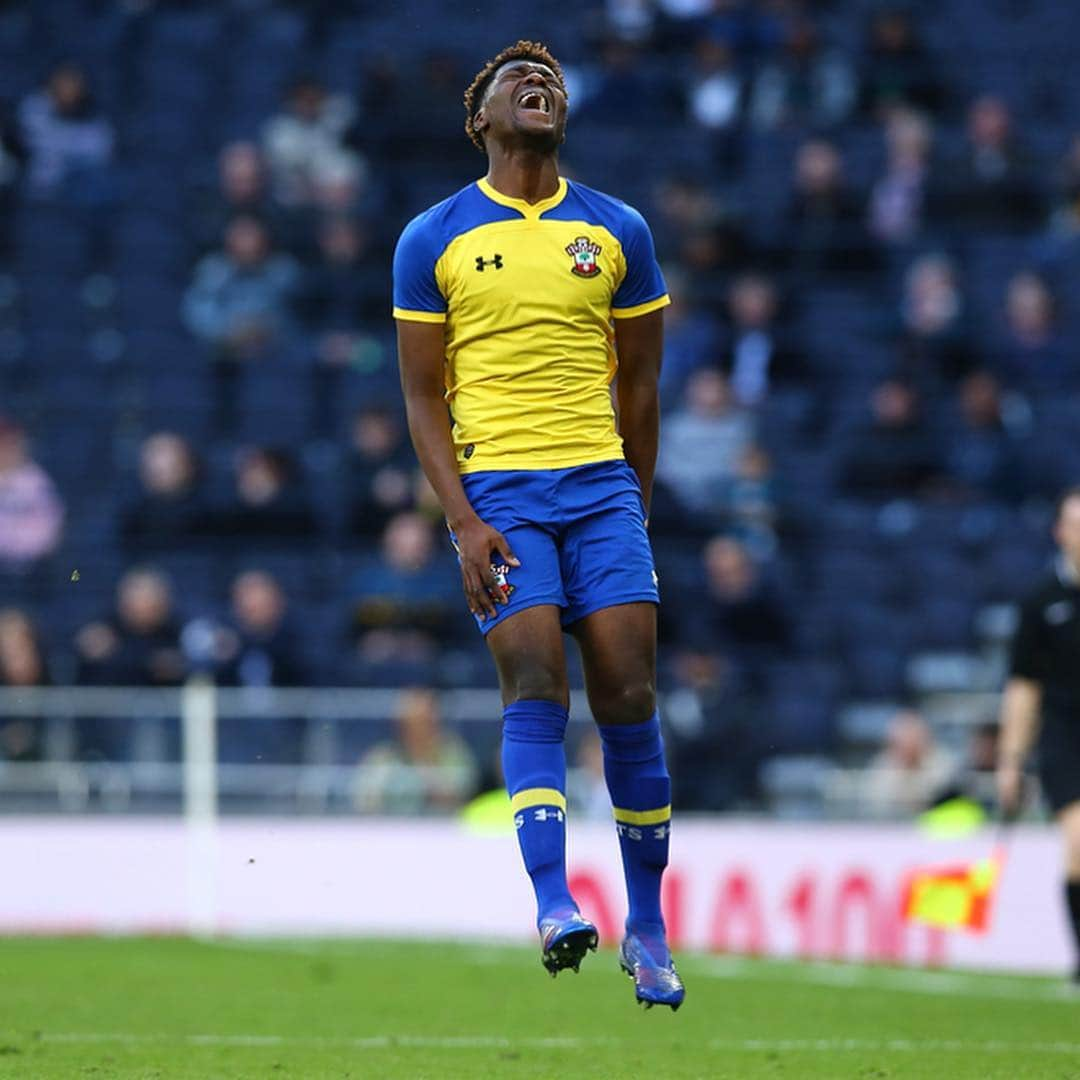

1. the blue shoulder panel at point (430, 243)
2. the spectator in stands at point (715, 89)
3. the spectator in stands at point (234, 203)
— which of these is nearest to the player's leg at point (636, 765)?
the blue shoulder panel at point (430, 243)

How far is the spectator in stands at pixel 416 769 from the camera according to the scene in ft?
47.6

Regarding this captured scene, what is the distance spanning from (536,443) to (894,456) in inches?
410

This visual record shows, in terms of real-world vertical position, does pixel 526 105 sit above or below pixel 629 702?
above

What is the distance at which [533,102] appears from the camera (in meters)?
6.55

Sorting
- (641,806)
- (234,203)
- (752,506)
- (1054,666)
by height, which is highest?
(234,203)

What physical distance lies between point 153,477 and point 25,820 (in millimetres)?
2867

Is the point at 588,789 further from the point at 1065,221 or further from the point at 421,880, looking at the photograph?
the point at 1065,221

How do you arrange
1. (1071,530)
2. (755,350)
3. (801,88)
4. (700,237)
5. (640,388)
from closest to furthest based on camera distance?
(640,388) < (1071,530) < (755,350) < (700,237) < (801,88)

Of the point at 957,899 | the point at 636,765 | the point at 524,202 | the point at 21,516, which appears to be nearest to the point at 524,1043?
the point at 636,765

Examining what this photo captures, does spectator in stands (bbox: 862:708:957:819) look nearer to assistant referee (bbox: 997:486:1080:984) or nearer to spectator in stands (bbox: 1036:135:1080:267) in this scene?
assistant referee (bbox: 997:486:1080:984)

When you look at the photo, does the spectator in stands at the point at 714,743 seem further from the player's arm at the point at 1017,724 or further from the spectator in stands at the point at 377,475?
the player's arm at the point at 1017,724

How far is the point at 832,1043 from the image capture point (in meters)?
7.88

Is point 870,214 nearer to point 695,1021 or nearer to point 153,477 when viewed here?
point 153,477

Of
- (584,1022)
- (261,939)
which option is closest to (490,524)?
(584,1022)
